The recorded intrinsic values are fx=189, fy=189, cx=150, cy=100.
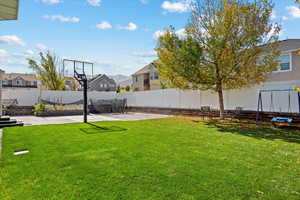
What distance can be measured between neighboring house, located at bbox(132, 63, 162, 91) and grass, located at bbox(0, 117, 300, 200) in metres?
20.7

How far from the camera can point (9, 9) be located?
4.46 m

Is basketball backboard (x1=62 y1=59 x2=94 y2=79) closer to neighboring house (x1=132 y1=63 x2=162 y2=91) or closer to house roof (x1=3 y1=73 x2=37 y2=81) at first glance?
neighboring house (x1=132 y1=63 x2=162 y2=91)

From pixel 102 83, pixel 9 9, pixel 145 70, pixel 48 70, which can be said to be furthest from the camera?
pixel 102 83

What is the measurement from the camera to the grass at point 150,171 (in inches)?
97.1

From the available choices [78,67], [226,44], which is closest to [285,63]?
[226,44]

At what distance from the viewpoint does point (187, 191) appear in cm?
251

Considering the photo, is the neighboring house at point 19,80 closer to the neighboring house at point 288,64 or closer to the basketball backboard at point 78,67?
the basketball backboard at point 78,67

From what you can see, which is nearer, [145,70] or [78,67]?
[78,67]

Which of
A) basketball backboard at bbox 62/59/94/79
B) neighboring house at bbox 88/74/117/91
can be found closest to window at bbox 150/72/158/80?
basketball backboard at bbox 62/59/94/79

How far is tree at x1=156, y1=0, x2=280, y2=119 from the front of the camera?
28.1 feet

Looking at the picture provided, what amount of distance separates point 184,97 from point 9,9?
10731 mm

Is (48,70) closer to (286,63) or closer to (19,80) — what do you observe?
(19,80)

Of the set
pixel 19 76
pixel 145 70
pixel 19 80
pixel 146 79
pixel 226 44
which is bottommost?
pixel 226 44

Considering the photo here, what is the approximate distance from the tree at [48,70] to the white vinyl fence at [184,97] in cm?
716
